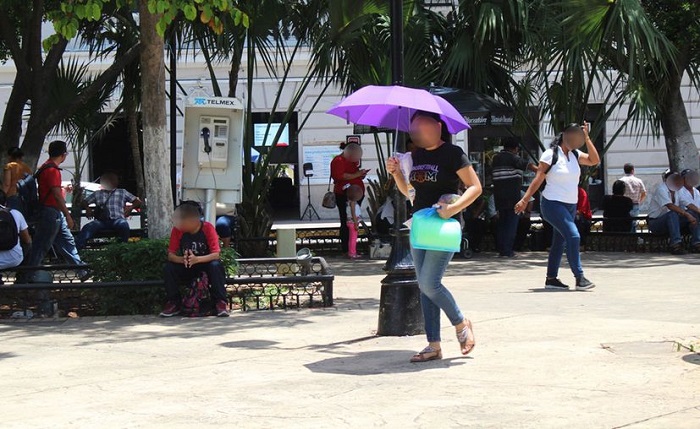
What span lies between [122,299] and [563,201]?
4.48 metres

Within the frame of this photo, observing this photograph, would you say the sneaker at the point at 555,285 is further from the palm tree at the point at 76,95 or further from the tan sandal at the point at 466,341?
the palm tree at the point at 76,95

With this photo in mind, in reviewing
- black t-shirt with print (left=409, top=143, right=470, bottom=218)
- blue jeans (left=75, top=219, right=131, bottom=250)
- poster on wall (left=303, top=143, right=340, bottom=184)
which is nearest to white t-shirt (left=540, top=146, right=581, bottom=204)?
black t-shirt with print (left=409, top=143, right=470, bottom=218)

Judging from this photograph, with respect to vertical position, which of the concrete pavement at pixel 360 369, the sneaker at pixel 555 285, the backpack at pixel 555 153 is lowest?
the concrete pavement at pixel 360 369

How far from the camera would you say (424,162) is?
7535 mm

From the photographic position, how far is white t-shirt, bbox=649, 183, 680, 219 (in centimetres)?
1612

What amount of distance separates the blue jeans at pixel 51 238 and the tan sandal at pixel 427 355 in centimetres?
568

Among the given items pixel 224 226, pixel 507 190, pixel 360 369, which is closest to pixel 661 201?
pixel 507 190

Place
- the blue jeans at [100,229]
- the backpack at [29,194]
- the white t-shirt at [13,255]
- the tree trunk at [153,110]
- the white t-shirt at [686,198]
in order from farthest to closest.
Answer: the white t-shirt at [686,198]
the blue jeans at [100,229]
the backpack at [29,194]
the tree trunk at [153,110]
the white t-shirt at [13,255]

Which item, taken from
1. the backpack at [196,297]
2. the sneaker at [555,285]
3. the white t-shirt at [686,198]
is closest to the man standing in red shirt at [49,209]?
the backpack at [196,297]

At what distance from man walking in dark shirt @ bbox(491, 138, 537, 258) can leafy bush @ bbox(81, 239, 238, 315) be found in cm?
613

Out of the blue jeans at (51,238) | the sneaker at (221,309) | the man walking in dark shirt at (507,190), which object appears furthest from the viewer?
the man walking in dark shirt at (507,190)

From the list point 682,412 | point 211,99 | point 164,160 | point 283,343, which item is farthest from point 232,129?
point 682,412

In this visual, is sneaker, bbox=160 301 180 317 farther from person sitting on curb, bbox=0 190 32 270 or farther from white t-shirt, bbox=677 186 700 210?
white t-shirt, bbox=677 186 700 210

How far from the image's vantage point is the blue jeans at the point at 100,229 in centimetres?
1480
